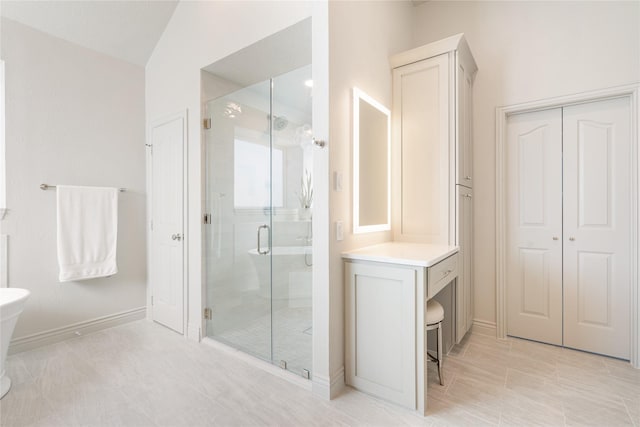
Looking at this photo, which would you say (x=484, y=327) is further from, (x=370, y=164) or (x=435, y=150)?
(x=370, y=164)

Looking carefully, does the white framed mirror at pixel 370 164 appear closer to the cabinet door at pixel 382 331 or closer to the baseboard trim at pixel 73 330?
the cabinet door at pixel 382 331

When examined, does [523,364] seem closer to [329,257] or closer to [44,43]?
[329,257]

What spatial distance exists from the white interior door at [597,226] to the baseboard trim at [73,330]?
402 centimetres

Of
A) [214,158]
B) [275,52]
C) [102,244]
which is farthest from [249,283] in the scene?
[275,52]

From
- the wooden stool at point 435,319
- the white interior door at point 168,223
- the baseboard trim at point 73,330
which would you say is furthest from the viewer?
the white interior door at point 168,223

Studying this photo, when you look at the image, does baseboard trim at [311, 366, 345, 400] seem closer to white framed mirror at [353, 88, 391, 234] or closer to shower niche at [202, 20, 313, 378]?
shower niche at [202, 20, 313, 378]

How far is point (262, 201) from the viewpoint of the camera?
7.83ft

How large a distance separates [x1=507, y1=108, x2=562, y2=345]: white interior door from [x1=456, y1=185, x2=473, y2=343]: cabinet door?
0.35m

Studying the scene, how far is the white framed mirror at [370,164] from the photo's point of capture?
2094 millimetres

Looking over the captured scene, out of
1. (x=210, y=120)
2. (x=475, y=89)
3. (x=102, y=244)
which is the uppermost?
(x=475, y=89)

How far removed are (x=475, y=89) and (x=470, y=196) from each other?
99 centimetres

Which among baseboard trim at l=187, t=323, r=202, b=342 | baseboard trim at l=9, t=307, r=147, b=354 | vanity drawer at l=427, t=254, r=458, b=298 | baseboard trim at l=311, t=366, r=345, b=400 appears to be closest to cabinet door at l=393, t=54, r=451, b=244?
vanity drawer at l=427, t=254, r=458, b=298

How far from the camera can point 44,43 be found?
2609 millimetres

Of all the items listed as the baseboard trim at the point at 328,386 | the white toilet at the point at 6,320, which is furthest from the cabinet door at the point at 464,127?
the white toilet at the point at 6,320
